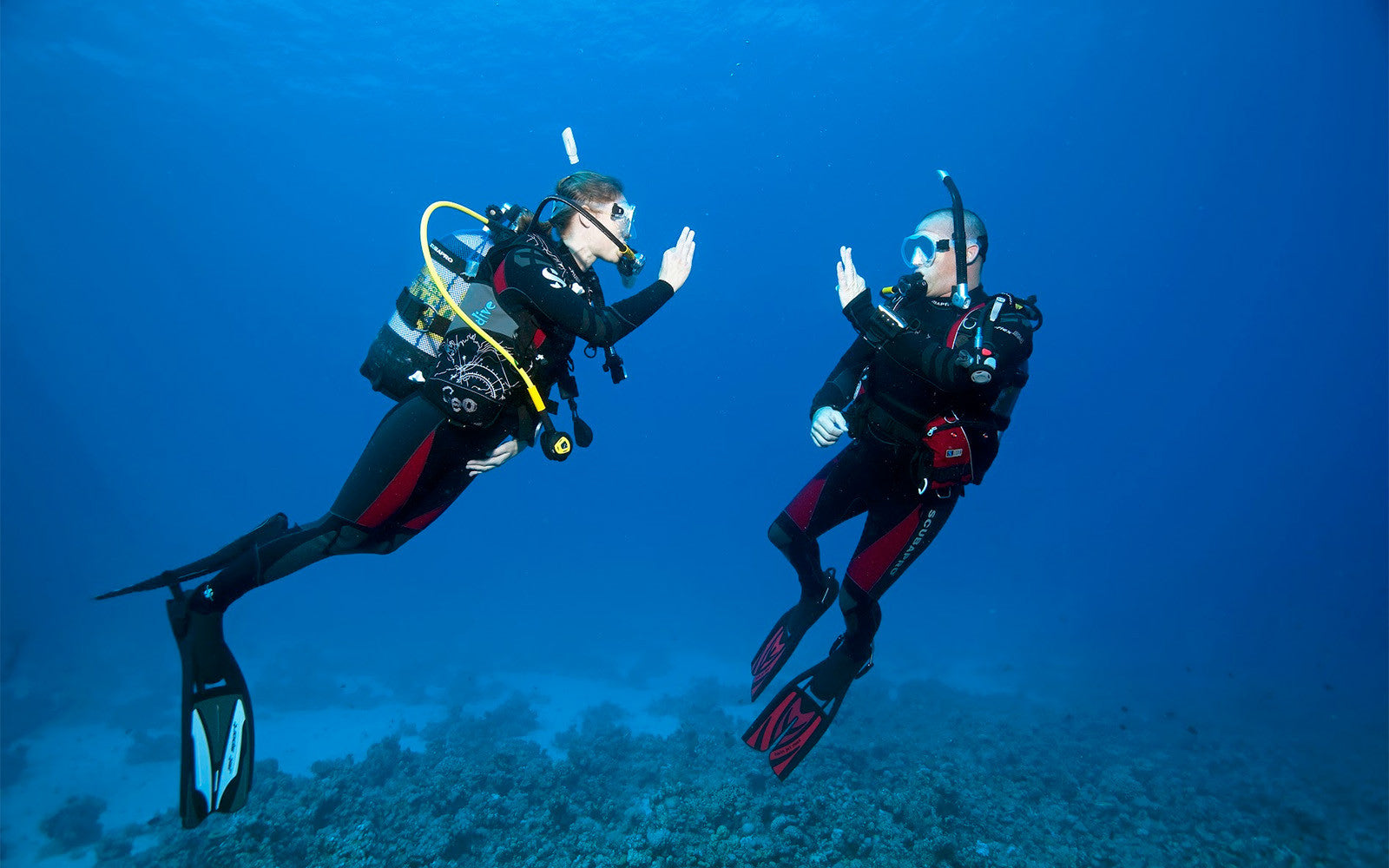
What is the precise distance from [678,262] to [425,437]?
1886 millimetres

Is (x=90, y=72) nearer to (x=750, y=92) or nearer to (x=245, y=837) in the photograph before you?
(x=750, y=92)

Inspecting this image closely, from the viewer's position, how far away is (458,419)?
11.7 ft

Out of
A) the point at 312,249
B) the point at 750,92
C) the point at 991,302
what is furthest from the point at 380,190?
the point at 991,302

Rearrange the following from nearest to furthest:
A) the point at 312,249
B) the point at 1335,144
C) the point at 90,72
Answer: the point at 90,72 → the point at 1335,144 → the point at 312,249

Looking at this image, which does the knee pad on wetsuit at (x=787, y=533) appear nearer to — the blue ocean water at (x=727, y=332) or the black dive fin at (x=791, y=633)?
the black dive fin at (x=791, y=633)

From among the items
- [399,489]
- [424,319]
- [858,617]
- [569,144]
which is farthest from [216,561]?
[858,617]

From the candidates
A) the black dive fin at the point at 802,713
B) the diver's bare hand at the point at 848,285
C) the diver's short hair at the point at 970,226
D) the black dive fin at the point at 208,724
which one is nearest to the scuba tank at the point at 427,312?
the black dive fin at the point at 208,724

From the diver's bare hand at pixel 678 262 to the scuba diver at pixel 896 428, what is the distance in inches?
38.2

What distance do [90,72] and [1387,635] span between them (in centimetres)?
5824

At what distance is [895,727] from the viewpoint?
37.0 ft

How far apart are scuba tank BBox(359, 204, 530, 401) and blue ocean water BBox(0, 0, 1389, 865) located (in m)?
4.57

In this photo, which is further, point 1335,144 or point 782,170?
point 782,170

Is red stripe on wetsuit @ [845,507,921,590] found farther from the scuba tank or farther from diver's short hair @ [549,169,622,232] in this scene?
the scuba tank

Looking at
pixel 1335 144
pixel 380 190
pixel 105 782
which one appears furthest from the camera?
pixel 380 190
